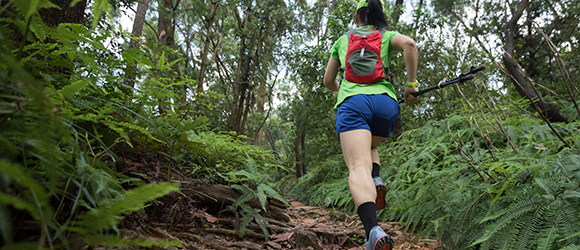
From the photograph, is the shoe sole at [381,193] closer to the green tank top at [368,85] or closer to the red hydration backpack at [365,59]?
the green tank top at [368,85]

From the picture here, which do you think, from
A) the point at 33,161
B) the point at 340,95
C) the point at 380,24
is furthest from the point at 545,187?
the point at 33,161

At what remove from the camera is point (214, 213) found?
2.38 m

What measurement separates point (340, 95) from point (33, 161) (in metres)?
1.97

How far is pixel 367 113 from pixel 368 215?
774 mm

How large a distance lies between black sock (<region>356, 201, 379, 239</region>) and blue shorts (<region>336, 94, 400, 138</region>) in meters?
0.56

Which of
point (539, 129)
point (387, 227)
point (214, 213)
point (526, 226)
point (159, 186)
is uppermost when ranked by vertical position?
point (539, 129)

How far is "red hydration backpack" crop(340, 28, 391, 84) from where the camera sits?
2.28 m

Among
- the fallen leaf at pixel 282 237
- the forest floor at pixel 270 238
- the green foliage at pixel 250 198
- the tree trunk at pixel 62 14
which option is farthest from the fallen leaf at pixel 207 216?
the tree trunk at pixel 62 14

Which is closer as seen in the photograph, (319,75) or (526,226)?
(526,226)

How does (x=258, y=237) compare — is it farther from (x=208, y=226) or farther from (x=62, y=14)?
(x=62, y=14)

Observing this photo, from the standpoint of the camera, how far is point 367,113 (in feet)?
Result: 7.13

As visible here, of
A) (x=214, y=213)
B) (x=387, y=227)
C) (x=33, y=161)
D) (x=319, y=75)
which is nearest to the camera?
(x=33, y=161)

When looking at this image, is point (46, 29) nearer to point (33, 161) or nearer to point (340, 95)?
point (33, 161)

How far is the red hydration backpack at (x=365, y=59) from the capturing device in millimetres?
2281
